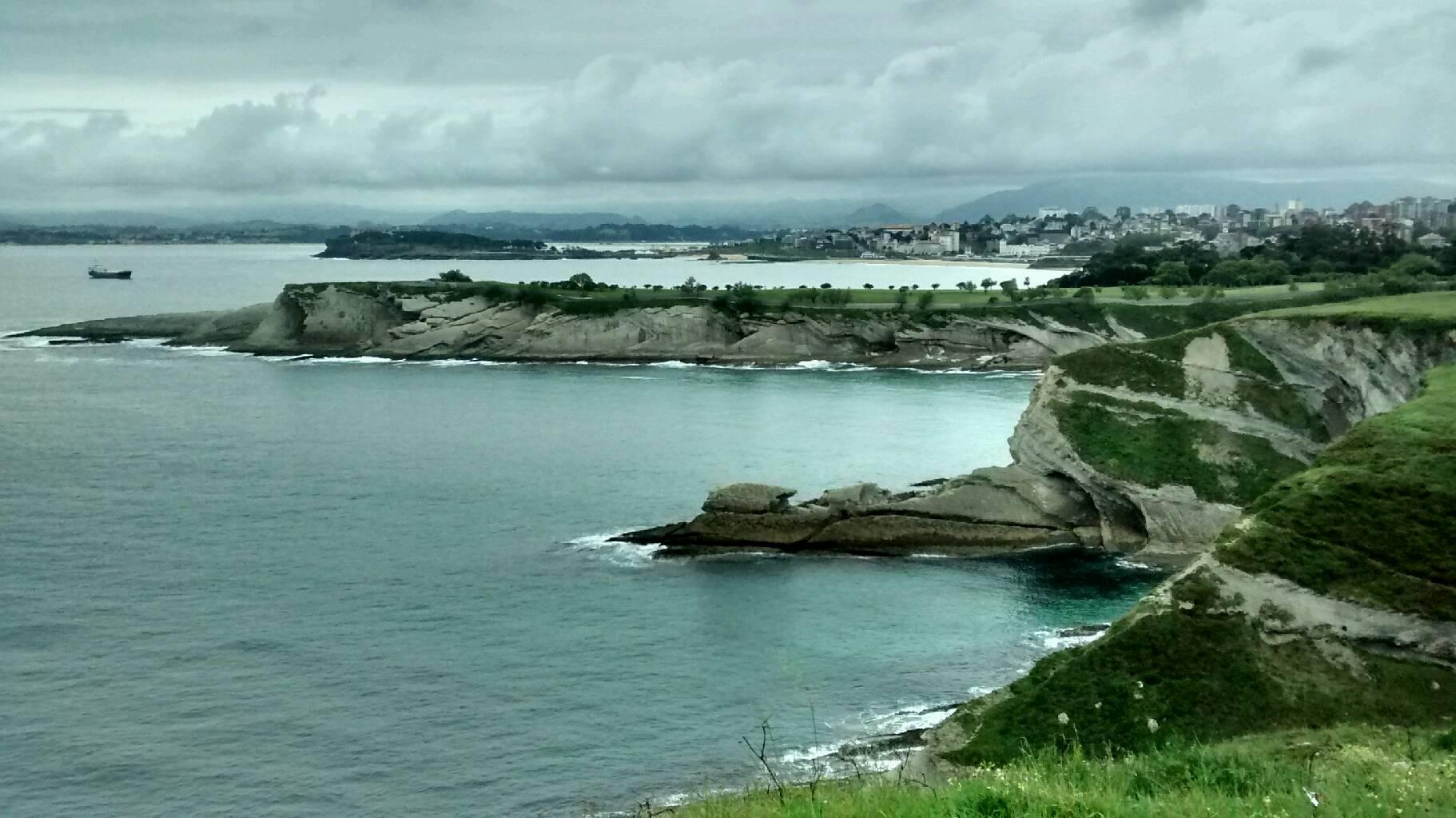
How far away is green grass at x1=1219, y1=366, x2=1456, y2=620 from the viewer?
22.5m

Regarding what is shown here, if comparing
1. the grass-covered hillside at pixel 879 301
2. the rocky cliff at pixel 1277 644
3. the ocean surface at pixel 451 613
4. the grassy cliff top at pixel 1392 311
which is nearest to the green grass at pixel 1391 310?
the grassy cliff top at pixel 1392 311

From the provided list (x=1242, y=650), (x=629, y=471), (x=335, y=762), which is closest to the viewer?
(x=1242, y=650)

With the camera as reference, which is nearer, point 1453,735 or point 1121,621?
point 1453,735

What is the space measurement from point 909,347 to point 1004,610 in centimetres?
5871

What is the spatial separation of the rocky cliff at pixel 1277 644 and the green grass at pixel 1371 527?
3 cm

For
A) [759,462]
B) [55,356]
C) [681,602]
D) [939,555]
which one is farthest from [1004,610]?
[55,356]

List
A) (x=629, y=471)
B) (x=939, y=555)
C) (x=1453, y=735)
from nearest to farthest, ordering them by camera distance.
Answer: (x=1453, y=735)
(x=939, y=555)
(x=629, y=471)

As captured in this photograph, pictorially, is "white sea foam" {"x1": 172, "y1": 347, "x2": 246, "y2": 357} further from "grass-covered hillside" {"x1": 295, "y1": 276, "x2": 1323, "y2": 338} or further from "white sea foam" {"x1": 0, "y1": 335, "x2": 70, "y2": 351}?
"white sea foam" {"x1": 0, "y1": 335, "x2": 70, "y2": 351}

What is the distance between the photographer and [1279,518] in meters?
24.1

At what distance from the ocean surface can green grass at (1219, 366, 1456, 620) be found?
6871 mm

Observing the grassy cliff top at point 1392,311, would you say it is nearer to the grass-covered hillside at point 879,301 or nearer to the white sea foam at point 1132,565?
the white sea foam at point 1132,565

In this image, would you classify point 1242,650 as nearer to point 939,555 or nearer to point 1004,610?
point 1004,610

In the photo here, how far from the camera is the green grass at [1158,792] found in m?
9.77

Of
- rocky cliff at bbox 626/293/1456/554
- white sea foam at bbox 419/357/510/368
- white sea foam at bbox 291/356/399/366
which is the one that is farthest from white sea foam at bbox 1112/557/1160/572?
white sea foam at bbox 291/356/399/366
